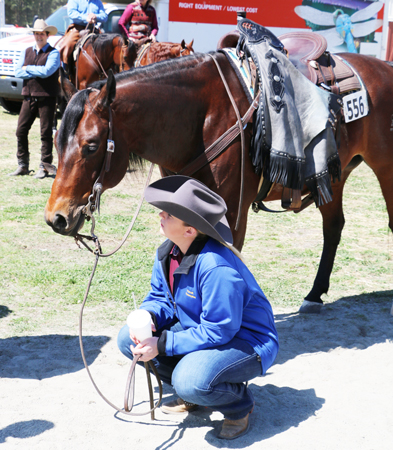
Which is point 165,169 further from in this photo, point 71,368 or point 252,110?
point 71,368

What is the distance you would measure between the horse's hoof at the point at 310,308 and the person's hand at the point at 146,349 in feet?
6.72

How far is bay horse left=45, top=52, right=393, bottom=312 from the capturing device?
2742mm

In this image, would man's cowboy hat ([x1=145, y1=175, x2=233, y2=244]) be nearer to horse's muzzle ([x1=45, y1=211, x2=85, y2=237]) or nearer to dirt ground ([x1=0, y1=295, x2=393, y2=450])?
horse's muzzle ([x1=45, y1=211, x2=85, y2=237])

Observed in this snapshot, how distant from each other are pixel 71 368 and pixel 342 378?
64.6 inches

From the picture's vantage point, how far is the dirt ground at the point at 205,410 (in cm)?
256

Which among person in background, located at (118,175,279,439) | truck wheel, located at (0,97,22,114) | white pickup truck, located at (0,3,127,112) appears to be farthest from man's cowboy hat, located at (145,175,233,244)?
truck wheel, located at (0,97,22,114)

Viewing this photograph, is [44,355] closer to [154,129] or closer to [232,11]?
[154,129]

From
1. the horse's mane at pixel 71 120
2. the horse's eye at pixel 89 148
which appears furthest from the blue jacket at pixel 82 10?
the horse's eye at pixel 89 148

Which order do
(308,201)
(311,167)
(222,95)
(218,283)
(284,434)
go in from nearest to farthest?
(218,283) → (284,434) → (222,95) → (311,167) → (308,201)

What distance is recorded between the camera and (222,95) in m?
3.19

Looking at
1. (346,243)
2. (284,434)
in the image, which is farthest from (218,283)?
(346,243)

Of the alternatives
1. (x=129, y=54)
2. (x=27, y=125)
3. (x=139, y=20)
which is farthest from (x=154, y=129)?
(x=139, y=20)

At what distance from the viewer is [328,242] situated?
445cm

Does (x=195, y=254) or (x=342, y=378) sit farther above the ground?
(x=195, y=254)
